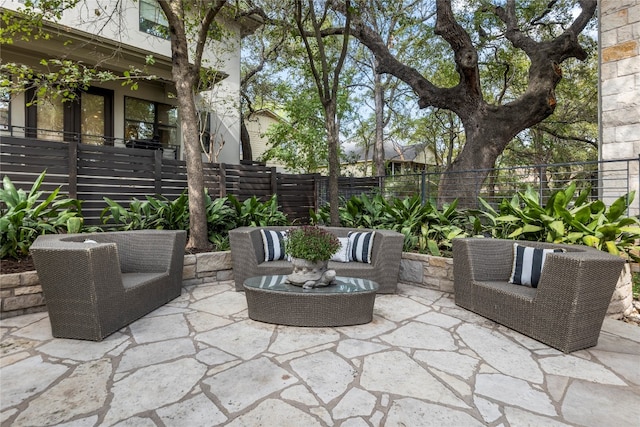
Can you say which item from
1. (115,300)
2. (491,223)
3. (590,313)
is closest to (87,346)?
(115,300)

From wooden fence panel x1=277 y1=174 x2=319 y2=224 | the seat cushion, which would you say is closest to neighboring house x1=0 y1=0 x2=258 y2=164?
wooden fence panel x1=277 y1=174 x2=319 y2=224

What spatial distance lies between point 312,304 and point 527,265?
1868 mm

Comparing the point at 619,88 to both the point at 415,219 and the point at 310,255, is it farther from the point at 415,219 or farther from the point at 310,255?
the point at 310,255

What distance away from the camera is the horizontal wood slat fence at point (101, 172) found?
16.0 ft

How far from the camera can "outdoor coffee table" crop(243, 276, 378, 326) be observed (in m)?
2.85

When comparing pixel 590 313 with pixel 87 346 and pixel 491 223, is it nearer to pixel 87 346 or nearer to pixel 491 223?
pixel 491 223

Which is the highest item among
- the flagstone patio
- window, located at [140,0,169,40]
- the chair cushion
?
window, located at [140,0,169,40]

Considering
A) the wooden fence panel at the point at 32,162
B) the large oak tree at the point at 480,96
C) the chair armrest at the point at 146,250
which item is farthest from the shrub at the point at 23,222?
the large oak tree at the point at 480,96

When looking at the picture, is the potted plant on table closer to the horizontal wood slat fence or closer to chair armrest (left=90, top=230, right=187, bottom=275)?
chair armrest (left=90, top=230, right=187, bottom=275)

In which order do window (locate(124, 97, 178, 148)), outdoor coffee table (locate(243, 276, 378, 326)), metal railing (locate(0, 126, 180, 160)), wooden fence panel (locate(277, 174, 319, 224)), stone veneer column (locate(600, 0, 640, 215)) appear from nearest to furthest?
outdoor coffee table (locate(243, 276, 378, 326)) → stone veneer column (locate(600, 0, 640, 215)) → metal railing (locate(0, 126, 180, 160)) → wooden fence panel (locate(277, 174, 319, 224)) → window (locate(124, 97, 178, 148))

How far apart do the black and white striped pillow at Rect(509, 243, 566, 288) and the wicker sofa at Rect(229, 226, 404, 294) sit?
3.69ft

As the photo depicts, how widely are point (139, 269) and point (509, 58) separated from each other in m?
10.8

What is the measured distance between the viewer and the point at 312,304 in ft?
9.38

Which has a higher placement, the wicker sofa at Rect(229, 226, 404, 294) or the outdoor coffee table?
the wicker sofa at Rect(229, 226, 404, 294)
